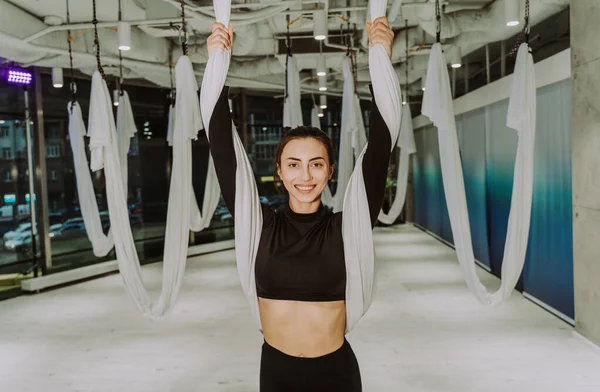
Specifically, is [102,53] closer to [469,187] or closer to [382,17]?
[382,17]

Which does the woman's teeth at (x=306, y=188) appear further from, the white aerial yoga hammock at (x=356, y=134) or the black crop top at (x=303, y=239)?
the white aerial yoga hammock at (x=356, y=134)

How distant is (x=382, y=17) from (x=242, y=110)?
25.1ft

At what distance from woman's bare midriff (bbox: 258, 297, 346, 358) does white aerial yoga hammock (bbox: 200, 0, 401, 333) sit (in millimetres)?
35

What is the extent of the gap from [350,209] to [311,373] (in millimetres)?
377

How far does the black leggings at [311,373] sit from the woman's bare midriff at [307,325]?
0.05 feet

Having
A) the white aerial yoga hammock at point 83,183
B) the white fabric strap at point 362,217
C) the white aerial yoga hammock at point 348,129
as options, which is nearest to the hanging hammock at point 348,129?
the white aerial yoga hammock at point 348,129

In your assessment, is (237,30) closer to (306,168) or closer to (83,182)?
(83,182)

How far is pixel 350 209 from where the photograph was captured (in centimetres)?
119

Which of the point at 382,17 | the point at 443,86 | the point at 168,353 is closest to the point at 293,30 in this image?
the point at 443,86

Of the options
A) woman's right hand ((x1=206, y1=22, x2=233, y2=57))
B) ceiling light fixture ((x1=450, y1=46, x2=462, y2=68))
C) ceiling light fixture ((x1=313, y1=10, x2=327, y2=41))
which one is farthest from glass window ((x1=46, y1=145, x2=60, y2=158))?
woman's right hand ((x1=206, y1=22, x2=233, y2=57))

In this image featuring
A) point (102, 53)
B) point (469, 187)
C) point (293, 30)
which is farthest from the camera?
point (469, 187)

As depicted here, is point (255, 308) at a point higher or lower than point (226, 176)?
lower

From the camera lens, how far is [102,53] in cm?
498

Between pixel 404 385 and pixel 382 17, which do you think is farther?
pixel 404 385
